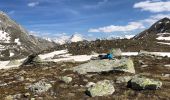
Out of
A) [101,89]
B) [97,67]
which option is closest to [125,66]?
[97,67]

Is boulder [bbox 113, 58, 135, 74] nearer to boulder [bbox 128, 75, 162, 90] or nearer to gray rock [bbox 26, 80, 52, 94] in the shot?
boulder [bbox 128, 75, 162, 90]

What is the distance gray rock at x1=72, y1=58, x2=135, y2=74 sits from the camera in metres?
40.5

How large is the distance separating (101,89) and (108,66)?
908cm

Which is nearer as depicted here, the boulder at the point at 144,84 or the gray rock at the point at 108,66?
the boulder at the point at 144,84

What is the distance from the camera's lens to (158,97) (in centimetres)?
3095

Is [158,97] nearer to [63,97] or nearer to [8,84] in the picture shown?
[63,97]

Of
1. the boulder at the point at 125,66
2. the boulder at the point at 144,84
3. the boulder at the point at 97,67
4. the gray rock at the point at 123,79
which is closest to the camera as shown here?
the boulder at the point at 144,84

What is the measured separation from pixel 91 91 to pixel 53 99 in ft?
11.3

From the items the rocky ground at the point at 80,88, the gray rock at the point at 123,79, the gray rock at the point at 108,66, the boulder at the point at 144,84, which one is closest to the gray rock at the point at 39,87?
the rocky ground at the point at 80,88

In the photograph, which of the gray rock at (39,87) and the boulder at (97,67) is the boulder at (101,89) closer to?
the gray rock at (39,87)

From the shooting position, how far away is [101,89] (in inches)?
1273

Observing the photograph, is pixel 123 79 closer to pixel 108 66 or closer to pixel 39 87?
pixel 108 66

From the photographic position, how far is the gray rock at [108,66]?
4050 cm

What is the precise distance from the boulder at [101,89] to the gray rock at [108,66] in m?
7.43
